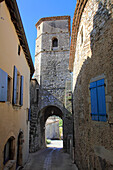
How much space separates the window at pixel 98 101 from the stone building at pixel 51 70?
9.20 metres

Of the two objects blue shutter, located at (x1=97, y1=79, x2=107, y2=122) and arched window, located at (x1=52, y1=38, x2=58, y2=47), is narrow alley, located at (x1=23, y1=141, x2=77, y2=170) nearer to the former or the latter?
blue shutter, located at (x1=97, y1=79, x2=107, y2=122)

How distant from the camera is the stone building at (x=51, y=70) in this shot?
13500 mm

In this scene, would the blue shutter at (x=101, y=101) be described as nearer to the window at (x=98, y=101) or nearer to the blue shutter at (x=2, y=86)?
the window at (x=98, y=101)

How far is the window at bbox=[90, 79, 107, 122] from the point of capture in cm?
363

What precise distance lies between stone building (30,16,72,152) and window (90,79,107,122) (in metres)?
9.20

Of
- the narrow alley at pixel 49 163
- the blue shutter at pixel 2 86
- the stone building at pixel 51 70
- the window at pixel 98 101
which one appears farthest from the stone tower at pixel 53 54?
the blue shutter at pixel 2 86

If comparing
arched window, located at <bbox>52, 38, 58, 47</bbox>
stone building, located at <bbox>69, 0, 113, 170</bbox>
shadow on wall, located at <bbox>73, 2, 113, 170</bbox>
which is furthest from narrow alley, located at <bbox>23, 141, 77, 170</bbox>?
arched window, located at <bbox>52, 38, 58, 47</bbox>

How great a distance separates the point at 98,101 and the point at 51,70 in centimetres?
1123

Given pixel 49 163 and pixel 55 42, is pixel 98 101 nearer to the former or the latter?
pixel 49 163

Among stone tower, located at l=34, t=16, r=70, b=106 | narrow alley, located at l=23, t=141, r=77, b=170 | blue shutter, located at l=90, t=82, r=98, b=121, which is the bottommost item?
narrow alley, located at l=23, t=141, r=77, b=170

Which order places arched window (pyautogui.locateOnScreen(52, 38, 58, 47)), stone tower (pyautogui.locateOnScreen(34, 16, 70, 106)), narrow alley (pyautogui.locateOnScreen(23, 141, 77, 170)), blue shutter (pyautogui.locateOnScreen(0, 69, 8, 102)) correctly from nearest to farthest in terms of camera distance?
blue shutter (pyautogui.locateOnScreen(0, 69, 8, 102))
narrow alley (pyautogui.locateOnScreen(23, 141, 77, 170))
stone tower (pyautogui.locateOnScreen(34, 16, 70, 106))
arched window (pyautogui.locateOnScreen(52, 38, 58, 47))

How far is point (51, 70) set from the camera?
48.6 feet

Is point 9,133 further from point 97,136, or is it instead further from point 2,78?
point 97,136

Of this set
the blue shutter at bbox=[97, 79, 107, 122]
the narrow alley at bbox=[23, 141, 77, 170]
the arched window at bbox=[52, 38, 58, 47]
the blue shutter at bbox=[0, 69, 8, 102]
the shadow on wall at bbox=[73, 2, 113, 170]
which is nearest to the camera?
the shadow on wall at bbox=[73, 2, 113, 170]
